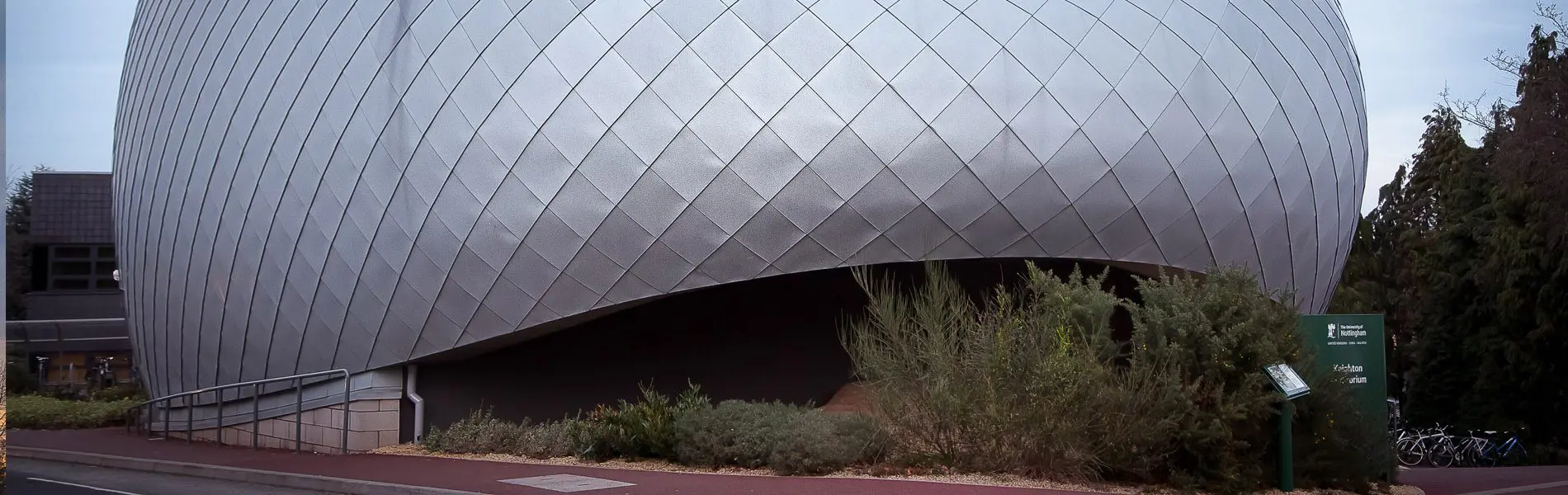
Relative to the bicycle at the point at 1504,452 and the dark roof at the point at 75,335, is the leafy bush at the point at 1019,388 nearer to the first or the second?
the bicycle at the point at 1504,452

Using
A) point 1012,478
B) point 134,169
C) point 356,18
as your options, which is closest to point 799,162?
point 1012,478

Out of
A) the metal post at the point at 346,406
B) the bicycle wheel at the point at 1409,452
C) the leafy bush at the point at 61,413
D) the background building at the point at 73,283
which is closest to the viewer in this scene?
the metal post at the point at 346,406

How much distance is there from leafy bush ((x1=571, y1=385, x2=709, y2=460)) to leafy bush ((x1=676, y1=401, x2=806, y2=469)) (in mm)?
295

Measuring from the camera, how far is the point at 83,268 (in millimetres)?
42938

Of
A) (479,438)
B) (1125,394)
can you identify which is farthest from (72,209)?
(1125,394)

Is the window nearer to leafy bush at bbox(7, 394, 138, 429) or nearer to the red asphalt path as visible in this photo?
leafy bush at bbox(7, 394, 138, 429)

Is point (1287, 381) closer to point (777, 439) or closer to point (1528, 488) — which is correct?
point (777, 439)

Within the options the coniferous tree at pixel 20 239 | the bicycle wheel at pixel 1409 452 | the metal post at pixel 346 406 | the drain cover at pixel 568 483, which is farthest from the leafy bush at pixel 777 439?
the coniferous tree at pixel 20 239

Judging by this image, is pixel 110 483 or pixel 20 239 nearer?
pixel 110 483

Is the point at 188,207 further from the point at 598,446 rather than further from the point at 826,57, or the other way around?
the point at 826,57

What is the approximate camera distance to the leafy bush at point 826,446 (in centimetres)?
1201

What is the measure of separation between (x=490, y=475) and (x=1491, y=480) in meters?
13.9

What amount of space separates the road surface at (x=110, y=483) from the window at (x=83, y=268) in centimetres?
2908

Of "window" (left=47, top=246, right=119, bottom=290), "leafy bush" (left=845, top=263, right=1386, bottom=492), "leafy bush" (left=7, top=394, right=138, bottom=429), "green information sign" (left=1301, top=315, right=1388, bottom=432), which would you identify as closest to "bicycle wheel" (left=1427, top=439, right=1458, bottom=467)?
"green information sign" (left=1301, top=315, right=1388, bottom=432)
